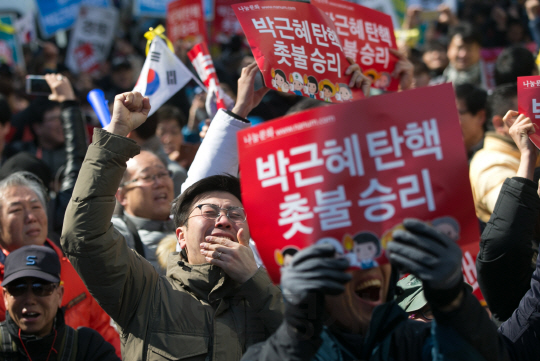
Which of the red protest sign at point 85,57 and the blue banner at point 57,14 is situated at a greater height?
the blue banner at point 57,14

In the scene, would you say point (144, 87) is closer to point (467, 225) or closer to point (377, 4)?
point (467, 225)

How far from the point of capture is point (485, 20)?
12.4 meters

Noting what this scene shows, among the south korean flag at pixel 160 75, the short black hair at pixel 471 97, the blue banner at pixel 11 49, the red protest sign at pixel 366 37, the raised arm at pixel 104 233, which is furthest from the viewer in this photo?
the blue banner at pixel 11 49

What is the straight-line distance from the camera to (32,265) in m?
3.05

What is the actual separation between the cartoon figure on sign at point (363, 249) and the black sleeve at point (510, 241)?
0.89 m

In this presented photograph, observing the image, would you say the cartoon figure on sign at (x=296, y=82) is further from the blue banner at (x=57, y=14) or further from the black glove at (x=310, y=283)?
the blue banner at (x=57, y=14)

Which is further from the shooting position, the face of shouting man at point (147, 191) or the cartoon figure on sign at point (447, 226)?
the face of shouting man at point (147, 191)

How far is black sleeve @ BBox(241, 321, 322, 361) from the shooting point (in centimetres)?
175

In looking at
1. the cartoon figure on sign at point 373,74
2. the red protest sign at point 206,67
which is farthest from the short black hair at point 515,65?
the red protest sign at point 206,67

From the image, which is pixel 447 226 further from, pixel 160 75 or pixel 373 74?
pixel 160 75

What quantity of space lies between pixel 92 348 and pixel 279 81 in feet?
5.18

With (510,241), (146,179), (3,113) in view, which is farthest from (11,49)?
(510,241)

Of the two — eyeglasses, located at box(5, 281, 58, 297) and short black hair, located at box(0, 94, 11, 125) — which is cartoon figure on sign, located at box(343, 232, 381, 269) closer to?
eyeglasses, located at box(5, 281, 58, 297)

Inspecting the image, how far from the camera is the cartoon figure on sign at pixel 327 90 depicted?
3131 mm
